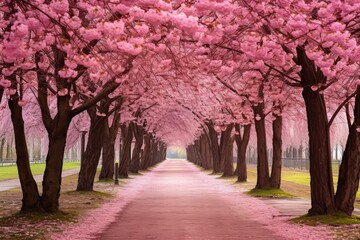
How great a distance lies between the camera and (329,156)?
53.2ft

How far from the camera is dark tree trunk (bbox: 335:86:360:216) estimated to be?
16.0 meters

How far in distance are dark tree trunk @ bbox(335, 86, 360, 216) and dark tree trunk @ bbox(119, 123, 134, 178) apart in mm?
28274

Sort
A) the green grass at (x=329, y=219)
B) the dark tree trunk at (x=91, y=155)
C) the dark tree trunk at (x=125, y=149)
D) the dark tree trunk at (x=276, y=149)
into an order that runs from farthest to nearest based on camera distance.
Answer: the dark tree trunk at (x=125, y=149) < the dark tree trunk at (x=276, y=149) < the dark tree trunk at (x=91, y=155) < the green grass at (x=329, y=219)

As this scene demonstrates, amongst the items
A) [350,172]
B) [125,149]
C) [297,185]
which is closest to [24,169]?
[350,172]

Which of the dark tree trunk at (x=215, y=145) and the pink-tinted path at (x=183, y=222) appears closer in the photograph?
the pink-tinted path at (x=183, y=222)

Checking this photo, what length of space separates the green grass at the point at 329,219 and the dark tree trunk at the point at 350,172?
412mm

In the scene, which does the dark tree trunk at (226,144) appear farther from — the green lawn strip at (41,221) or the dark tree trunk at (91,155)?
the green lawn strip at (41,221)

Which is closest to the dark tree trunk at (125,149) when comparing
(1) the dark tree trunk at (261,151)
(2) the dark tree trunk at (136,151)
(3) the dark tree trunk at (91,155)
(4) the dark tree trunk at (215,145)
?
(2) the dark tree trunk at (136,151)

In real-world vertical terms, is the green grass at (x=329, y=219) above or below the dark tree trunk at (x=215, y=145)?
below

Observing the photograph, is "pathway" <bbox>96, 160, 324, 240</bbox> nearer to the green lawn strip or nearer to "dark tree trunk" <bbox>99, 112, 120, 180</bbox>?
the green lawn strip

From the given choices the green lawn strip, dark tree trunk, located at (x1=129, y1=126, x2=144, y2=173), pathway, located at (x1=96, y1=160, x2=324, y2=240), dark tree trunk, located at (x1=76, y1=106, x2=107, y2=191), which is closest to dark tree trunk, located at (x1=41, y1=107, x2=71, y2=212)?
the green lawn strip

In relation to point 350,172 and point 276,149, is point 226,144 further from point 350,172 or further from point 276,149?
point 350,172

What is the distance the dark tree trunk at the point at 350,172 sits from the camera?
631 inches

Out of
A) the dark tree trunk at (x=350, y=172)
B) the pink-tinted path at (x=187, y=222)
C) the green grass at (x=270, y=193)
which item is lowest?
the pink-tinted path at (x=187, y=222)
